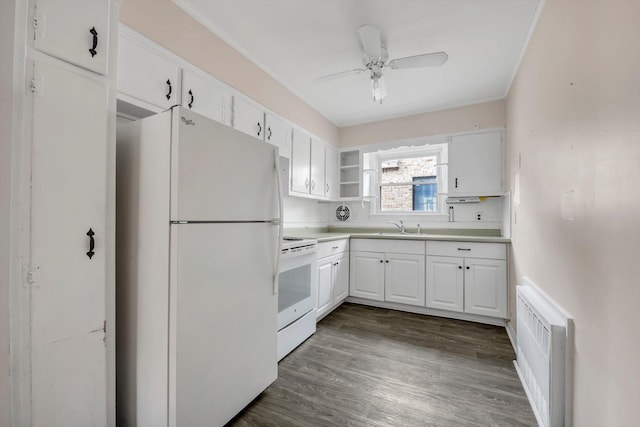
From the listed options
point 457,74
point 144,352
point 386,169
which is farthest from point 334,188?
point 144,352

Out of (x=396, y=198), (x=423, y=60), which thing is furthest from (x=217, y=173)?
(x=396, y=198)

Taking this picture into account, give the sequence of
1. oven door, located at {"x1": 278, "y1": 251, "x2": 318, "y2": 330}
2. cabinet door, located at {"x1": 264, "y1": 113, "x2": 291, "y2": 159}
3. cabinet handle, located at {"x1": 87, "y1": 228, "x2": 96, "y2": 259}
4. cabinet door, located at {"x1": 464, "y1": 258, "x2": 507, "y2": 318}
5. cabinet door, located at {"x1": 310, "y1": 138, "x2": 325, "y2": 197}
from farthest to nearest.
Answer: cabinet door, located at {"x1": 310, "y1": 138, "x2": 325, "y2": 197} < cabinet door, located at {"x1": 464, "y1": 258, "x2": 507, "y2": 318} < cabinet door, located at {"x1": 264, "y1": 113, "x2": 291, "y2": 159} < oven door, located at {"x1": 278, "y1": 251, "x2": 318, "y2": 330} < cabinet handle, located at {"x1": 87, "y1": 228, "x2": 96, "y2": 259}

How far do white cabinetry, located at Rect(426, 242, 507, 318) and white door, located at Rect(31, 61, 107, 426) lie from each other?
9.68 ft

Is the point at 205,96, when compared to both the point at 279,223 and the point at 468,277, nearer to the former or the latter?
the point at 279,223

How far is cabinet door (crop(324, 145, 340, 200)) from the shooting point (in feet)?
12.6

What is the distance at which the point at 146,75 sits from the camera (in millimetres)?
1652

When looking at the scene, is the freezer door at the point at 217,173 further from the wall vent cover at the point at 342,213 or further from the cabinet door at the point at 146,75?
the wall vent cover at the point at 342,213

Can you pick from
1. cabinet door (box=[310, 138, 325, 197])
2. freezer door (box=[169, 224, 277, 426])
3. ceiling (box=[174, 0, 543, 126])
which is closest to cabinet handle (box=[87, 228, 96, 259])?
freezer door (box=[169, 224, 277, 426])

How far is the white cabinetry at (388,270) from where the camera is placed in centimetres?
317

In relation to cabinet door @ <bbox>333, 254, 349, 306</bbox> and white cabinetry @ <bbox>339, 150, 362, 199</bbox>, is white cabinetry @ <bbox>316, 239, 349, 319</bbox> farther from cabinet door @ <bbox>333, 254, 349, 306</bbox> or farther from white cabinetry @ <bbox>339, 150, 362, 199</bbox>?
white cabinetry @ <bbox>339, 150, 362, 199</bbox>

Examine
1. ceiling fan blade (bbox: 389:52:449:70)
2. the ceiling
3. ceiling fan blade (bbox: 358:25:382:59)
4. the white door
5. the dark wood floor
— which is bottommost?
the dark wood floor

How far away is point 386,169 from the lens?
13.5 feet

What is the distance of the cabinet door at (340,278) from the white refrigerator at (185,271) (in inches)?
64.7

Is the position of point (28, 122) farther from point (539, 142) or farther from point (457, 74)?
point (457, 74)
